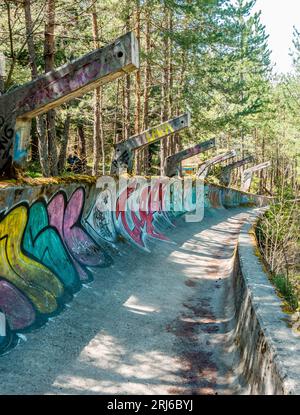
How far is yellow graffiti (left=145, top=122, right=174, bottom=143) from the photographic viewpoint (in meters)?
14.4

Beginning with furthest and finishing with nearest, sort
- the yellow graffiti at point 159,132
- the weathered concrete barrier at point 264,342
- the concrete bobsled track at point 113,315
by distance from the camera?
the yellow graffiti at point 159,132, the concrete bobsled track at point 113,315, the weathered concrete barrier at point 264,342

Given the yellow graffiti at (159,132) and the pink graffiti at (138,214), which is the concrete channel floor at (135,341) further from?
the yellow graffiti at (159,132)

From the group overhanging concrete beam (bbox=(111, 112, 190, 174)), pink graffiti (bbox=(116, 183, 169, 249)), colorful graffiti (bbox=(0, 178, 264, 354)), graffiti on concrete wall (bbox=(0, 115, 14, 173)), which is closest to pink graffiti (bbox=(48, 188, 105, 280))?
colorful graffiti (bbox=(0, 178, 264, 354))

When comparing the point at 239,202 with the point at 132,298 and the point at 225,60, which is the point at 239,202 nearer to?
the point at 225,60

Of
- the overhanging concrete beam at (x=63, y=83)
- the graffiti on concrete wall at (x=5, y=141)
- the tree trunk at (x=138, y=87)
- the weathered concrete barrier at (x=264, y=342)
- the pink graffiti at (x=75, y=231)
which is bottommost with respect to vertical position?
the weathered concrete barrier at (x=264, y=342)

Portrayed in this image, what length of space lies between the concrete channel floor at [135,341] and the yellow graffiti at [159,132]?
Result: 566 cm

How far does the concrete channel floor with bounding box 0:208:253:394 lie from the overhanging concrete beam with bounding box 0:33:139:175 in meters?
3.17

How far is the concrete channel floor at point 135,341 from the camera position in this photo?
4871 mm

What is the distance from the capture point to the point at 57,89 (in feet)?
23.0

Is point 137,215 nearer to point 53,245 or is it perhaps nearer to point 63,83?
point 53,245

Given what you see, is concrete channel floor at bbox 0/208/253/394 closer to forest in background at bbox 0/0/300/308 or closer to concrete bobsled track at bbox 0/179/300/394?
concrete bobsled track at bbox 0/179/300/394

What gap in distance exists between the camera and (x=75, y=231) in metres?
8.92

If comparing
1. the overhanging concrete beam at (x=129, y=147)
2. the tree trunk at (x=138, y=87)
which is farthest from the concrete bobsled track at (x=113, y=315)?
the tree trunk at (x=138, y=87)

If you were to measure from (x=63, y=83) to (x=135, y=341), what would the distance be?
441 centimetres
